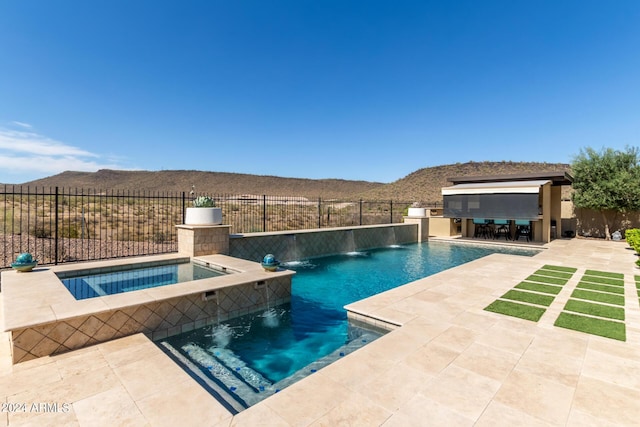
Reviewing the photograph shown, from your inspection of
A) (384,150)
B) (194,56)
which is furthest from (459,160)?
(194,56)

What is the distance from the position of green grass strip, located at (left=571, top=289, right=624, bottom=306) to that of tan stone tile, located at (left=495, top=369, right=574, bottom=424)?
13.2ft

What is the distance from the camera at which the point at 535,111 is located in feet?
64.0

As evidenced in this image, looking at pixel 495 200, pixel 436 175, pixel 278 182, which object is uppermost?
pixel 278 182

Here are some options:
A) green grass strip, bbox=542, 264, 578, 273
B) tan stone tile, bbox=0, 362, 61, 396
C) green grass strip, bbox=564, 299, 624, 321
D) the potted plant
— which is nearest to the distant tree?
green grass strip, bbox=542, 264, 578, 273

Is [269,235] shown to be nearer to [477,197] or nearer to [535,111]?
[477,197]

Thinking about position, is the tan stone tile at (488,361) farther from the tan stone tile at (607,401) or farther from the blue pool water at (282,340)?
the blue pool water at (282,340)

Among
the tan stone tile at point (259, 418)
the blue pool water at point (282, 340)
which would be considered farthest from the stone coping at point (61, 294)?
the tan stone tile at point (259, 418)

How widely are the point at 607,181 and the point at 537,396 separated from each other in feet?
61.2

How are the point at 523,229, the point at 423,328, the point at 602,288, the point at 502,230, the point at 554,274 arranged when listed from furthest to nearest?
1. the point at 502,230
2. the point at 523,229
3. the point at 554,274
4. the point at 602,288
5. the point at 423,328

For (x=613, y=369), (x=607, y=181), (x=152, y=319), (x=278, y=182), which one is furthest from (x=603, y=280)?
(x=278, y=182)

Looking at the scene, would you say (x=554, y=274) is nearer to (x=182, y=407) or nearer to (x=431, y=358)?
(x=431, y=358)

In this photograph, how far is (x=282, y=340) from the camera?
4656 mm

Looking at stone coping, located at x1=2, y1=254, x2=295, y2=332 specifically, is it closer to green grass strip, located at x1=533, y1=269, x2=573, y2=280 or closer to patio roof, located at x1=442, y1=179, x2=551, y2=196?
green grass strip, located at x1=533, y1=269, x2=573, y2=280

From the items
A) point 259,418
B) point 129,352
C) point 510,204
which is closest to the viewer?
point 259,418
